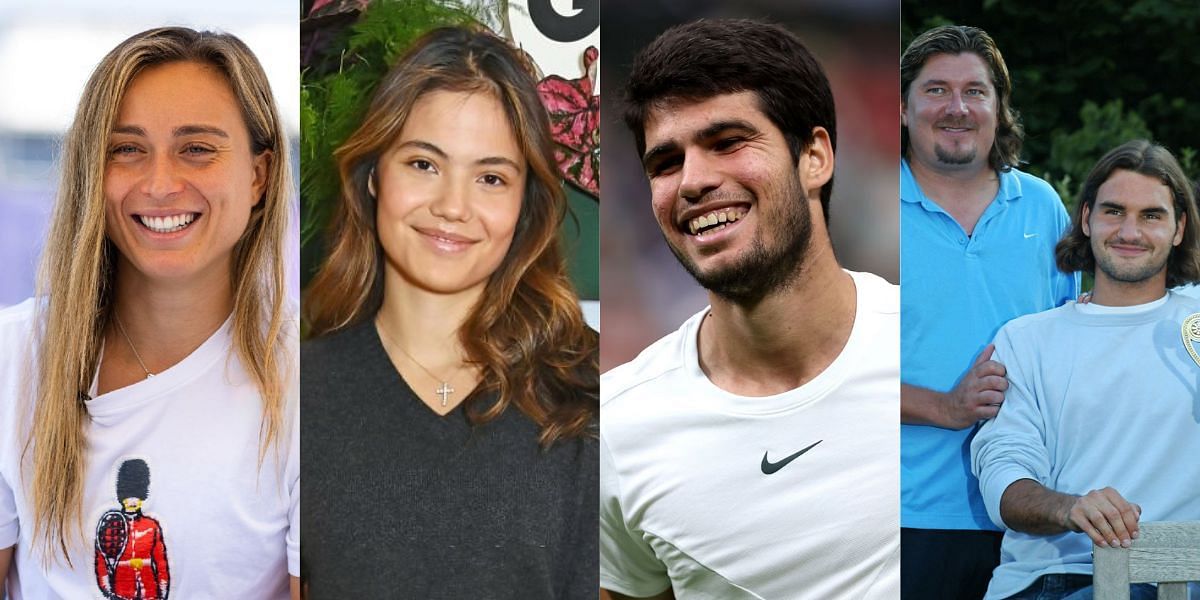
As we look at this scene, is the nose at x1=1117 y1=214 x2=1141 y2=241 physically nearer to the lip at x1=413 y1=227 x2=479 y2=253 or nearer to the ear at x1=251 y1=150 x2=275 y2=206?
the lip at x1=413 y1=227 x2=479 y2=253

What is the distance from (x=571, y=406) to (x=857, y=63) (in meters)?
1.65

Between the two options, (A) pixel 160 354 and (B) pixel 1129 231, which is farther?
(A) pixel 160 354

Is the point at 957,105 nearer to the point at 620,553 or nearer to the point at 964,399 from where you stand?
the point at 964,399

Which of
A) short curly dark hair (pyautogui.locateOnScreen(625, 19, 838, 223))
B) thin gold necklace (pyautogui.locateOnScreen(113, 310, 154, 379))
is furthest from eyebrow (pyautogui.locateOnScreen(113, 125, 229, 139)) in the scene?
short curly dark hair (pyautogui.locateOnScreen(625, 19, 838, 223))

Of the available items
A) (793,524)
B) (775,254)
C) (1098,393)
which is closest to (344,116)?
(775,254)

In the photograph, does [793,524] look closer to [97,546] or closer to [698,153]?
[698,153]

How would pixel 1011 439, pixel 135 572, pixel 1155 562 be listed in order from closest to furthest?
pixel 1155 562 → pixel 1011 439 → pixel 135 572

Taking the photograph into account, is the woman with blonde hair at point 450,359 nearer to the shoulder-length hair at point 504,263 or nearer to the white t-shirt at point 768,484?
the shoulder-length hair at point 504,263

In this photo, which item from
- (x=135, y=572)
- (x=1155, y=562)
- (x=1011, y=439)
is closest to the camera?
(x=1155, y=562)

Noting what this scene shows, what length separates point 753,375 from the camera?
439 cm

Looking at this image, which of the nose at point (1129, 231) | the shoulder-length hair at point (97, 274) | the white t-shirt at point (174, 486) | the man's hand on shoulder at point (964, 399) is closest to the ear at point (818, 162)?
the man's hand on shoulder at point (964, 399)

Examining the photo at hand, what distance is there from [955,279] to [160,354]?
9.80 feet

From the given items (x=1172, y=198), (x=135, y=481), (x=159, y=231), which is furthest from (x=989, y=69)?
(x=135, y=481)

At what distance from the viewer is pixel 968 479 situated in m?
4.34
